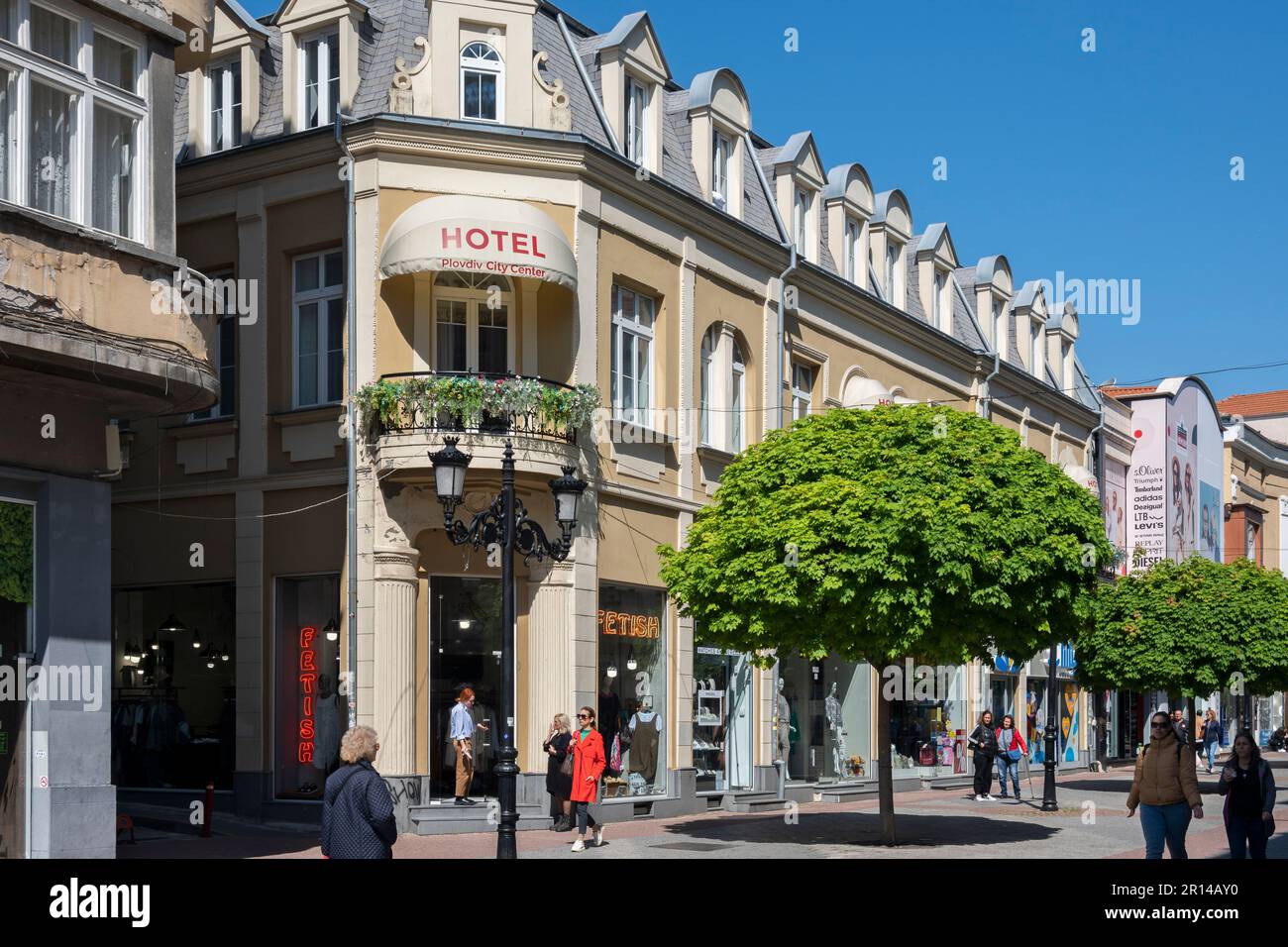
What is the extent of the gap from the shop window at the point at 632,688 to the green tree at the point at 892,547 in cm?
369

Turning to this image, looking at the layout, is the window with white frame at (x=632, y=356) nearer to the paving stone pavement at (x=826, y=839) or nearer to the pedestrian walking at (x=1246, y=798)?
the paving stone pavement at (x=826, y=839)

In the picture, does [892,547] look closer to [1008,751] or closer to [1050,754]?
[1050,754]

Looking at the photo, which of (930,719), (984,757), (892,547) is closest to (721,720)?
(984,757)

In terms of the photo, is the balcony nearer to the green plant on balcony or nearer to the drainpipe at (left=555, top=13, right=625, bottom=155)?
the green plant on balcony

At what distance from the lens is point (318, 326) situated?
2423 cm

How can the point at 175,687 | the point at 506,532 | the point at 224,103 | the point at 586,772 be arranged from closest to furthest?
the point at 506,532 < the point at 586,772 < the point at 175,687 < the point at 224,103

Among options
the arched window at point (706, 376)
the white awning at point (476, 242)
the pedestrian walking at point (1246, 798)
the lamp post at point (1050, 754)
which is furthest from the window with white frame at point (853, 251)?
the pedestrian walking at point (1246, 798)

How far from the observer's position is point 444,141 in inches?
917

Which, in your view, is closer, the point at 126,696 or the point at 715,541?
the point at 715,541

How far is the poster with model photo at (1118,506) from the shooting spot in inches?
1971

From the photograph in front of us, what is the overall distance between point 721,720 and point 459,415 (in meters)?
8.83

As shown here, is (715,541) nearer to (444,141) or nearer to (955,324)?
(444,141)
